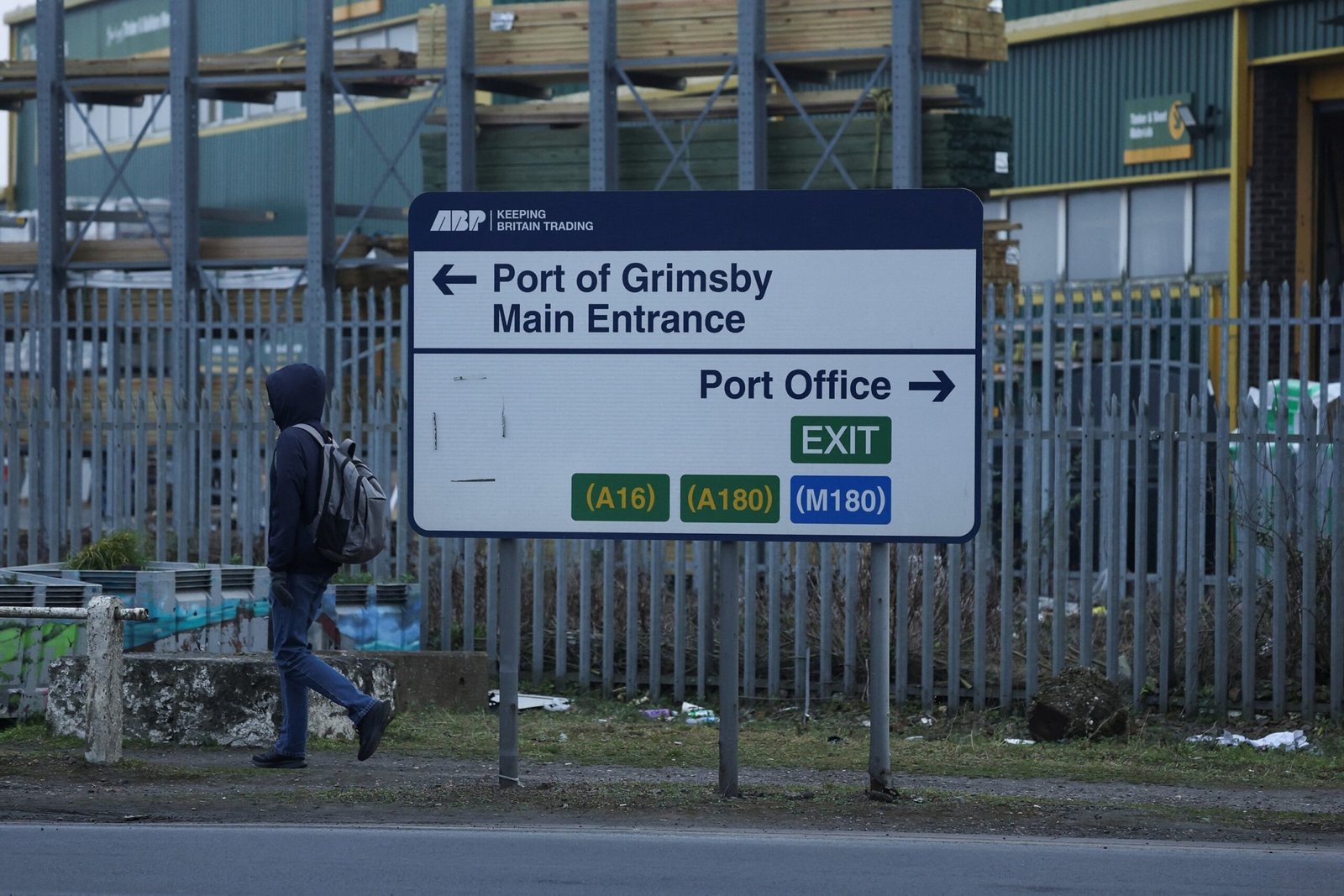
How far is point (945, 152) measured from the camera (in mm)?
16672

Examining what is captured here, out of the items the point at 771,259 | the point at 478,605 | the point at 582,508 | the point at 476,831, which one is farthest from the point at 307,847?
the point at 478,605

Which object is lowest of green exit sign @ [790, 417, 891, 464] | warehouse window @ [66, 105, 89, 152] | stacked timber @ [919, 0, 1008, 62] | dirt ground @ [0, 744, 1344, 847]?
dirt ground @ [0, 744, 1344, 847]

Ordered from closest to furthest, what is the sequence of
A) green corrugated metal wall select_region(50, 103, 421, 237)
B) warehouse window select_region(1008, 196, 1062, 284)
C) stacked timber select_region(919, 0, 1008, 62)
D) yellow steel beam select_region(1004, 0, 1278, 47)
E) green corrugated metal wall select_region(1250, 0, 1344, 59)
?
stacked timber select_region(919, 0, 1008, 62)
green corrugated metal wall select_region(1250, 0, 1344, 59)
yellow steel beam select_region(1004, 0, 1278, 47)
warehouse window select_region(1008, 196, 1062, 284)
green corrugated metal wall select_region(50, 103, 421, 237)

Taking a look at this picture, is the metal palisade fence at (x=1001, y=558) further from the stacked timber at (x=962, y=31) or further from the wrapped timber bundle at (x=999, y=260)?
the stacked timber at (x=962, y=31)

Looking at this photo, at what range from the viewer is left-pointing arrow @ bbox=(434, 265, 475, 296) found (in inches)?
299

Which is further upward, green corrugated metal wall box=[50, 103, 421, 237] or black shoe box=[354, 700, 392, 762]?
green corrugated metal wall box=[50, 103, 421, 237]

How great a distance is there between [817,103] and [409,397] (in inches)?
405

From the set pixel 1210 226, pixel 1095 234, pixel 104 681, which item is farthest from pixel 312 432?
pixel 1095 234

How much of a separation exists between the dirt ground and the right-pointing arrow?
166 cm

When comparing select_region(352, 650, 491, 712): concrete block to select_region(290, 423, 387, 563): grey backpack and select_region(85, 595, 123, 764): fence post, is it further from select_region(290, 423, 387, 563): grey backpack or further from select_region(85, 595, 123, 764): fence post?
select_region(290, 423, 387, 563): grey backpack

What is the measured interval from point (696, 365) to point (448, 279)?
1.07 meters

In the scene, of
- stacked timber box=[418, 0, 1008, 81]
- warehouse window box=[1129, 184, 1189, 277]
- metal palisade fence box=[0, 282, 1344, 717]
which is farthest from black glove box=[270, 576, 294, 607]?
warehouse window box=[1129, 184, 1189, 277]

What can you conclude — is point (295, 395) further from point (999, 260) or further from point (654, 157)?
point (999, 260)

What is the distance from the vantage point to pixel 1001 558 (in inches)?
438
